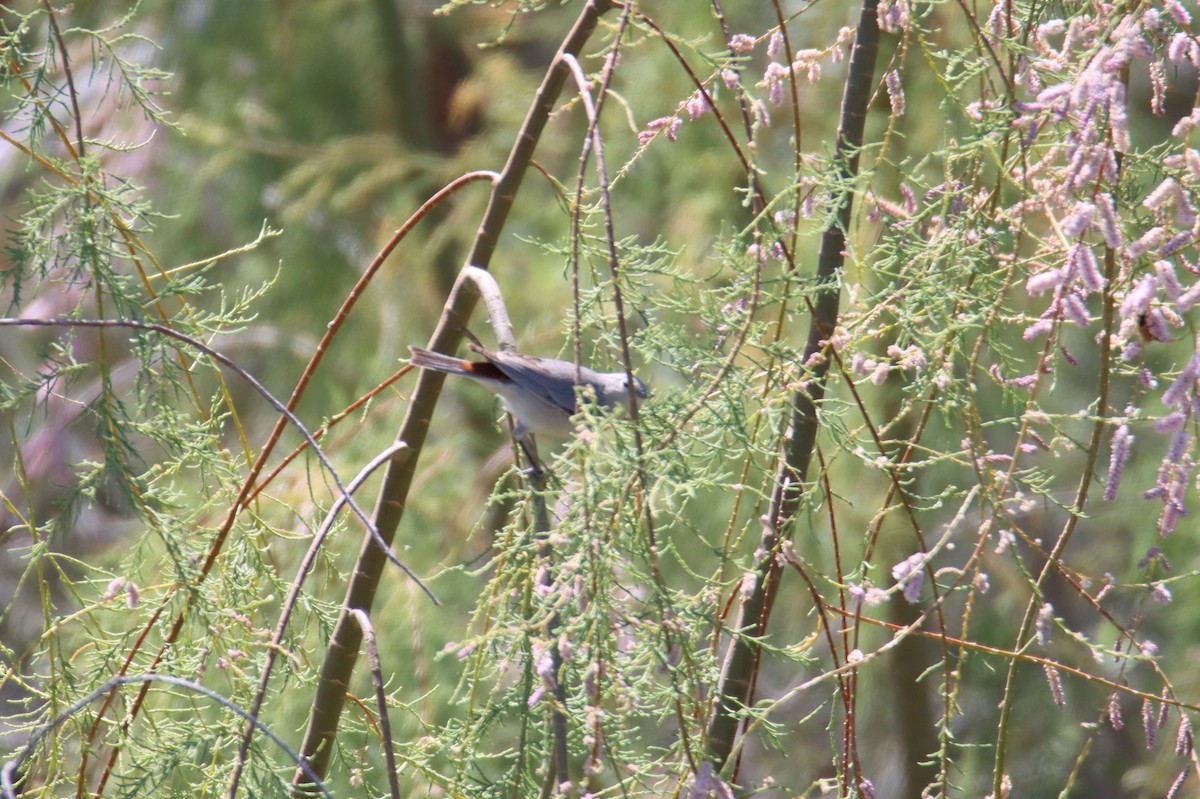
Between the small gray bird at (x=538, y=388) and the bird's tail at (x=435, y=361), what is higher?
the bird's tail at (x=435, y=361)

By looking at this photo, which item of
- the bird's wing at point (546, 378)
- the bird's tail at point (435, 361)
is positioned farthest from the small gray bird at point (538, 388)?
the bird's tail at point (435, 361)

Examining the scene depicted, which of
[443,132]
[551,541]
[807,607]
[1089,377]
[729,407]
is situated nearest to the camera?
[551,541]

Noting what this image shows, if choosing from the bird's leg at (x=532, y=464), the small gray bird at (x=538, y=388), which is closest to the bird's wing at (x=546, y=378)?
the small gray bird at (x=538, y=388)

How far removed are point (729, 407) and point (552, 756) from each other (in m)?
0.42

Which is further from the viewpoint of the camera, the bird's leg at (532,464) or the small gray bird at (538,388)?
the small gray bird at (538,388)

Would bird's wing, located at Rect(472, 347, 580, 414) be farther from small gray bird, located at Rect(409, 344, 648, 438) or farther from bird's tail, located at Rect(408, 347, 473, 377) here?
bird's tail, located at Rect(408, 347, 473, 377)

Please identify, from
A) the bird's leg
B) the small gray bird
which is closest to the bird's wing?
the small gray bird

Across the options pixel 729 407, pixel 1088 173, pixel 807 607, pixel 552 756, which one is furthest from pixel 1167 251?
pixel 807 607

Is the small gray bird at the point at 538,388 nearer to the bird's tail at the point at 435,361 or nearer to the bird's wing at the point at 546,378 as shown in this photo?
the bird's wing at the point at 546,378

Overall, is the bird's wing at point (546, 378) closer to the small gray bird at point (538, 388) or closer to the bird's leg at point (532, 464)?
the small gray bird at point (538, 388)

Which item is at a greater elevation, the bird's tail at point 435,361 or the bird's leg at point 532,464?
the bird's tail at point 435,361

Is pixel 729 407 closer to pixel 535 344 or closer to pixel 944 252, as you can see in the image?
pixel 944 252

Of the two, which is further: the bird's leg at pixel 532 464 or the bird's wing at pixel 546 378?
the bird's wing at pixel 546 378

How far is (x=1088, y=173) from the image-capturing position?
36.7 inches
